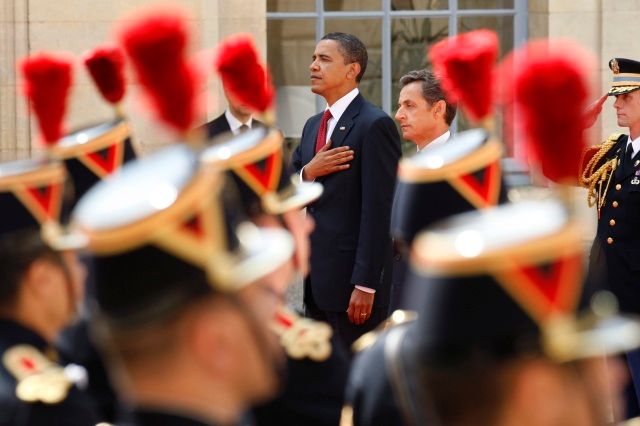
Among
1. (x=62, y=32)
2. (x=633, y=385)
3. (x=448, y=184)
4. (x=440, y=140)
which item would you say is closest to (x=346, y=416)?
(x=448, y=184)

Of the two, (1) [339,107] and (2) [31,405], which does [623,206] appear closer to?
(1) [339,107]

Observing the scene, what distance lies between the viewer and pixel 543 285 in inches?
72.6

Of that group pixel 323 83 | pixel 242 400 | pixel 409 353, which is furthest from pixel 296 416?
pixel 323 83

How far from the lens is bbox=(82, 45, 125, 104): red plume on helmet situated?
3820 mm

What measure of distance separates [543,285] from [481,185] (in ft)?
4.42

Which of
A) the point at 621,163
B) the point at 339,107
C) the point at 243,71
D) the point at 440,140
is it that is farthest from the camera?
the point at 621,163

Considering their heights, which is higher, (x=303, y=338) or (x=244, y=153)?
(x=244, y=153)

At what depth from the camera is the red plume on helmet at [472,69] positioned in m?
2.95

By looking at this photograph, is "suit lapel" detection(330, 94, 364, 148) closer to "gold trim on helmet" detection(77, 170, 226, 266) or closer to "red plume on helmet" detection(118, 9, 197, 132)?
"red plume on helmet" detection(118, 9, 197, 132)

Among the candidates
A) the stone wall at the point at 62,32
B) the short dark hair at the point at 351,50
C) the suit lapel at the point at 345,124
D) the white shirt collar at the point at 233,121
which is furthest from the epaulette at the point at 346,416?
the stone wall at the point at 62,32

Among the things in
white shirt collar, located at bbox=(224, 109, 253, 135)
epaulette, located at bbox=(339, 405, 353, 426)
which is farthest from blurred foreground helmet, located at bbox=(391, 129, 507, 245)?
white shirt collar, located at bbox=(224, 109, 253, 135)

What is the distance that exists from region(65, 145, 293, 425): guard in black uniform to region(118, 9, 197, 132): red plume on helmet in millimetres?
132

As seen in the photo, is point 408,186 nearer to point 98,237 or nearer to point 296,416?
point 296,416

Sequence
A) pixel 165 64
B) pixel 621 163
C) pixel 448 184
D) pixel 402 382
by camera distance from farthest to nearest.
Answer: pixel 621 163 → pixel 448 184 → pixel 402 382 → pixel 165 64
